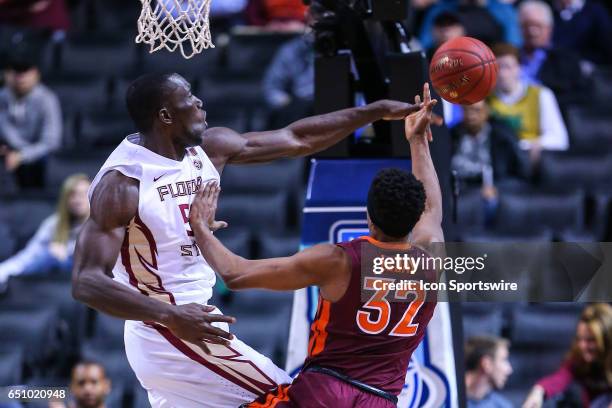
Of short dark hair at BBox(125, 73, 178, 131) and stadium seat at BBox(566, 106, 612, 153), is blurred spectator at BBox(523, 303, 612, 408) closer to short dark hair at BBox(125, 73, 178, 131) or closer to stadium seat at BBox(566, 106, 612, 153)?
stadium seat at BBox(566, 106, 612, 153)

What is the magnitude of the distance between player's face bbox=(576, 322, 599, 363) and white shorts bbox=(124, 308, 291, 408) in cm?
326

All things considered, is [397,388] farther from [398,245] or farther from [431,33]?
[431,33]

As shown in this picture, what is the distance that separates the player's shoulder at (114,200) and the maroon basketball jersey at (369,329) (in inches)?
38.2

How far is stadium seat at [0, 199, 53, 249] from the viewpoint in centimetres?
982

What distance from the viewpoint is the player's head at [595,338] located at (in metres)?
7.93

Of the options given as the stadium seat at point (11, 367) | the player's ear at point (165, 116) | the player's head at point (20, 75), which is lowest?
the stadium seat at point (11, 367)

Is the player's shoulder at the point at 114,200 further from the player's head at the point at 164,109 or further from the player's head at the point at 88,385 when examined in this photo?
the player's head at the point at 88,385

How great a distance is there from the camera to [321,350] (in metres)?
5.24

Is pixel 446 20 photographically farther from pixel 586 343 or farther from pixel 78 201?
pixel 78 201

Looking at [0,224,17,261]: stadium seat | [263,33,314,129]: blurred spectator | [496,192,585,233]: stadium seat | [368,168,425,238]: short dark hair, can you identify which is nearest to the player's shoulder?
[368,168,425,238]: short dark hair

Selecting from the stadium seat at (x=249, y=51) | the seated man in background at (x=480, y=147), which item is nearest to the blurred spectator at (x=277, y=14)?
the stadium seat at (x=249, y=51)

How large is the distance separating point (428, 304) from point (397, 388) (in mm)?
426

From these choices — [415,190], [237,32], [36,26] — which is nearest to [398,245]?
[415,190]

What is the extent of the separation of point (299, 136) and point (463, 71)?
3.23 feet
